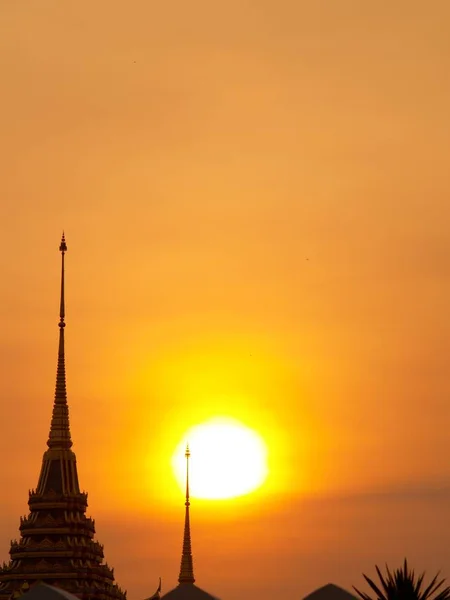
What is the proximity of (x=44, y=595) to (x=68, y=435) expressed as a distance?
2428 inches

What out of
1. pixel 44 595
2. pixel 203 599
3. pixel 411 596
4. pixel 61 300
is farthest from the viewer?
pixel 61 300

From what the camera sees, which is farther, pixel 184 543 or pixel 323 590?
pixel 184 543

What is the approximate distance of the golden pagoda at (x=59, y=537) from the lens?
158125mm

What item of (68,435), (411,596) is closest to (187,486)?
(68,435)

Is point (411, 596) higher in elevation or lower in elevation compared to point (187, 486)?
lower

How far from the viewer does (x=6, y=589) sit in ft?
519

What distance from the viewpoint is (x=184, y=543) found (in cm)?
17562

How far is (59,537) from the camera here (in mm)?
160750

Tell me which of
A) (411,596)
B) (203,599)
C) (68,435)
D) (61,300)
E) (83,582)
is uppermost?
(61,300)

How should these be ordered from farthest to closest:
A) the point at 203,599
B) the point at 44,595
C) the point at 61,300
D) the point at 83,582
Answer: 1. the point at 61,300
2. the point at 83,582
3. the point at 203,599
4. the point at 44,595

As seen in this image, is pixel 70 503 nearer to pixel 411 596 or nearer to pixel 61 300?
pixel 61 300

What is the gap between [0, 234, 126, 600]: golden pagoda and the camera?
158125mm

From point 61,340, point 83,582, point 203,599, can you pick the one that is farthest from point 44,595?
point 61,340

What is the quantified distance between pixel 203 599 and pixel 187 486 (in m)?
65.2
